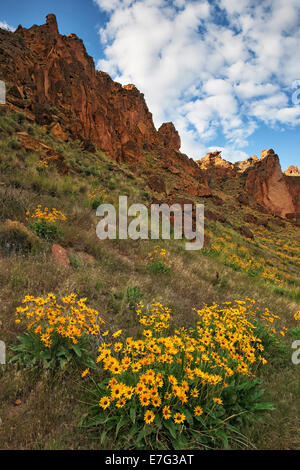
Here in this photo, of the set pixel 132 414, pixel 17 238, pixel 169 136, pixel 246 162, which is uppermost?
pixel 169 136

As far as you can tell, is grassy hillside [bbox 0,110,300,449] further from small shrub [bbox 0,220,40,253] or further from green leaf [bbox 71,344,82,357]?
green leaf [bbox 71,344,82,357]

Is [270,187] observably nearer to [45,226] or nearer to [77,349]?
[45,226]

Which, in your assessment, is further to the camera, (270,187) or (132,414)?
(270,187)

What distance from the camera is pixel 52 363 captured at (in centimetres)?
209

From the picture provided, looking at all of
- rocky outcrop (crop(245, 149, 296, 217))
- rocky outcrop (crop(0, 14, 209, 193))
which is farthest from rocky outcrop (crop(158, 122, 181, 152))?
rocky outcrop (crop(245, 149, 296, 217))

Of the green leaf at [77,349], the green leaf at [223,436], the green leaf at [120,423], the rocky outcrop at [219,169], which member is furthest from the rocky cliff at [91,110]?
the green leaf at [223,436]

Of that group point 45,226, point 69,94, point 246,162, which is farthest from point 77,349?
point 246,162

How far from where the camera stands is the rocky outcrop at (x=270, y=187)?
1938 inches

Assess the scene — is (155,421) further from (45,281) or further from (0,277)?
(0,277)

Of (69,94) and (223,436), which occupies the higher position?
(69,94)

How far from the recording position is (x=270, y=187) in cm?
5081

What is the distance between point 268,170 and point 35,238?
2322 inches

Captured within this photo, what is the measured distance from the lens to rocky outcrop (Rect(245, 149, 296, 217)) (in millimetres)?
49219
